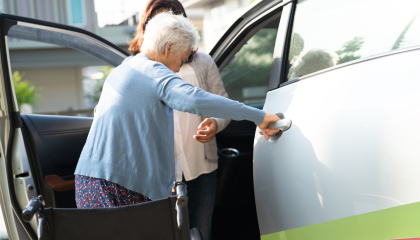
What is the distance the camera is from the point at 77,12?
14.3 metres

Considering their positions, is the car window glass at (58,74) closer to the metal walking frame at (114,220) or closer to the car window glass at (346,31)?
the car window glass at (346,31)

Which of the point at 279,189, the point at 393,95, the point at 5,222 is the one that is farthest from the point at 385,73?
the point at 5,222

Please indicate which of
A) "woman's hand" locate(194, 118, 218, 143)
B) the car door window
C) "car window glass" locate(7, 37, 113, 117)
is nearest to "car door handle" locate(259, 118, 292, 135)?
"woman's hand" locate(194, 118, 218, 143)

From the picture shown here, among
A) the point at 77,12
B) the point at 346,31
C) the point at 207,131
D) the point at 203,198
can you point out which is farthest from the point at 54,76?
the point at 346,31

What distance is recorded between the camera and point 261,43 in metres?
3.29

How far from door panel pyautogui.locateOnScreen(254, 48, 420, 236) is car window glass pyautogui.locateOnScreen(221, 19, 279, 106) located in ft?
4.64

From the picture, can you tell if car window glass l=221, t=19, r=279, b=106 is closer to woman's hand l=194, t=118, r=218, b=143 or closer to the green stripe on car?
woman's hand l=194, t=118, r=218, b=143

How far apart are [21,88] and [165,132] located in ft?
39.3

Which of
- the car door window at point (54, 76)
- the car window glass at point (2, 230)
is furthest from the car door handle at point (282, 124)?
the car door window at point (54, 76)

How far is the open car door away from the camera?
1696mm

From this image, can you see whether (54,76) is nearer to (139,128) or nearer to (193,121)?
(193,121)

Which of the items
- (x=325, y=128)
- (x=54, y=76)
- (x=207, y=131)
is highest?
(x=54, y=76)

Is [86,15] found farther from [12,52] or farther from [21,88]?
[21,88]

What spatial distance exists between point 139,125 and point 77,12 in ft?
47.0
